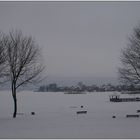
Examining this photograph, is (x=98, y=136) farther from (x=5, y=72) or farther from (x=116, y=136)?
(x=5, y=72)

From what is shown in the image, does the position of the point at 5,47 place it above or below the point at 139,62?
above

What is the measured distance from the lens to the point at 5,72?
29359mm

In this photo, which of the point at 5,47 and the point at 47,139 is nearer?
the point at 47,139

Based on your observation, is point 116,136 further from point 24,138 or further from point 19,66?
point 19,66

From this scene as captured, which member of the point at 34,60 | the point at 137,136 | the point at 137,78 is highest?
the point at 34,60

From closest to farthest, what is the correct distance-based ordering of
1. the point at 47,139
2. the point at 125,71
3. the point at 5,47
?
the point at 47,139
the point at 5,47
the point at 125,71

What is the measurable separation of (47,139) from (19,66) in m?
15.3

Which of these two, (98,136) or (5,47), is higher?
(5,47)

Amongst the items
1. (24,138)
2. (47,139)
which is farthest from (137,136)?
(24,138)

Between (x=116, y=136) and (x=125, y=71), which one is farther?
(x=125, y=71)

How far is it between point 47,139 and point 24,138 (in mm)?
1064

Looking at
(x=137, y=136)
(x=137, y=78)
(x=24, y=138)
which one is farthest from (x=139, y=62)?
(x=24, y=138)

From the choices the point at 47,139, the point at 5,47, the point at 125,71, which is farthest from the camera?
the point at 125,71

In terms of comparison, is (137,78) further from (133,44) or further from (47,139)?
(47,139)
